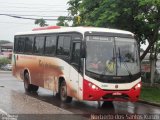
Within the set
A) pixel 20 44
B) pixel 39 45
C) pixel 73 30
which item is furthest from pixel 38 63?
pixel 73 30

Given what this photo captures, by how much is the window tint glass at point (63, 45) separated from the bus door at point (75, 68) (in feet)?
1.90

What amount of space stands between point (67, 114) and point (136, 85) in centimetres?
329

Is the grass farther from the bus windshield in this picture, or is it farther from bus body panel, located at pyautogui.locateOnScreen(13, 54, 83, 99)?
bus body panel, located at pyautogui.locateOnScreen(13, 54, 83, 99)

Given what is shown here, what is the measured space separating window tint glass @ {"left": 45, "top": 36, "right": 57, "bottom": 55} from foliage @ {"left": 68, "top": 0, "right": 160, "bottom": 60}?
381 centimetres

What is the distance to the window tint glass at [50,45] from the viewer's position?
63.3ft

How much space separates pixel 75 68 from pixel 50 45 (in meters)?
3.30

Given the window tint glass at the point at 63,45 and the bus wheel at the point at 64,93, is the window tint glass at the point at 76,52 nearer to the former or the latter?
the window tint glass at the point at 63,45

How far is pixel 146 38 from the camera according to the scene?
26484mm

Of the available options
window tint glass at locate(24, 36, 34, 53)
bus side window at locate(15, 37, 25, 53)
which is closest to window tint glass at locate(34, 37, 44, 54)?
window tint glass at locate(24, 36, 34, 53)

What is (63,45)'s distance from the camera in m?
18.3

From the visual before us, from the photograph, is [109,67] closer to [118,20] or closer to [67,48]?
[67,48]

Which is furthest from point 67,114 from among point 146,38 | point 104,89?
point 146,38

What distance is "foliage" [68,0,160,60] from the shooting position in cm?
Result: 2267

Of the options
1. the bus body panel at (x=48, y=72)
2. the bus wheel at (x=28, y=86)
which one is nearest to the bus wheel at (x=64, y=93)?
the bus body panel at (x=48, y=72)
